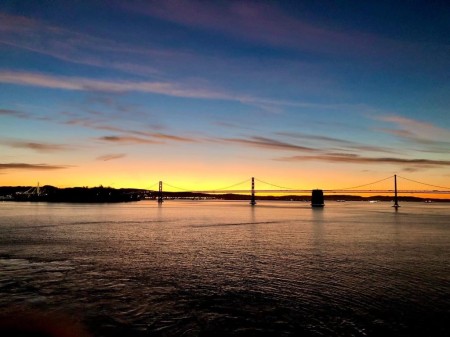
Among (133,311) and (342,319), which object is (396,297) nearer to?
(342,319)

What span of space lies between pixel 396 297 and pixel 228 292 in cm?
478

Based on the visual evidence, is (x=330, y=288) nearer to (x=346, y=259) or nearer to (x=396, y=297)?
(x=396, y=297)

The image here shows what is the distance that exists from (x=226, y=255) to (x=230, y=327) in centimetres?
1032

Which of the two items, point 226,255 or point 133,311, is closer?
point 133,311

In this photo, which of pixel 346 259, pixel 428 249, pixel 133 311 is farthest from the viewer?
pixel 428 249

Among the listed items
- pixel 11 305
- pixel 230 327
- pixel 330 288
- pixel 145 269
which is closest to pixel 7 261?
pixel 145 269

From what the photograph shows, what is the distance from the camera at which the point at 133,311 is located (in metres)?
9.16

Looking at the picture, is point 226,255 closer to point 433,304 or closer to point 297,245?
point 297,245

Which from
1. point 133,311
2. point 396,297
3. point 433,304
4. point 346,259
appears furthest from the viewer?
point 346,259

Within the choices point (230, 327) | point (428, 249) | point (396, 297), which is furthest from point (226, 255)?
point (428, 249)

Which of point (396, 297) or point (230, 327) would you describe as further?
point (396, 297)

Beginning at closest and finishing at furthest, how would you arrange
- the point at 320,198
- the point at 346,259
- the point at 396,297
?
the point at 396,297, the point at 346,259, the point at 320,198

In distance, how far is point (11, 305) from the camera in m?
9.42

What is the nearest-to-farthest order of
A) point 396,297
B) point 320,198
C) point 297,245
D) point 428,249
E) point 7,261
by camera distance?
1. point 396,297
2. point 7,261
3. point 428,249
4. point 297,245
5. point 320,198
